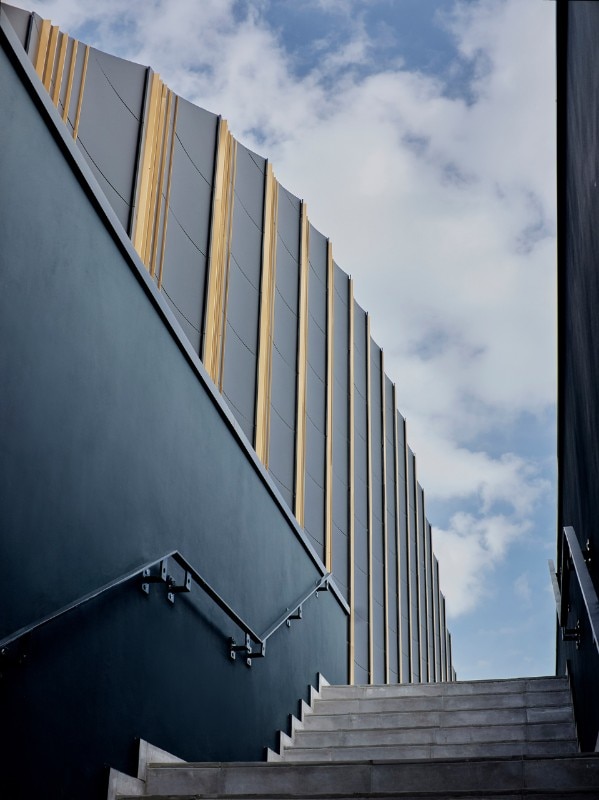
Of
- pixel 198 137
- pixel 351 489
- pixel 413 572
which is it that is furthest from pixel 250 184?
pixel 413 572

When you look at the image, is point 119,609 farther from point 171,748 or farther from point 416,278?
point 416,278

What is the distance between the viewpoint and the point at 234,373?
1276cm

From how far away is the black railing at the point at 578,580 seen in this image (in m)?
4.16

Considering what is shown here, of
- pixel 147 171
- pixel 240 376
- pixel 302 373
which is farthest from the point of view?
pixel 302 373

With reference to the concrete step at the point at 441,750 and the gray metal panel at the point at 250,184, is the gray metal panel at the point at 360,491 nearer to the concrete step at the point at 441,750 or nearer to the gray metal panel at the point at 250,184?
the gray metal panel at the point at 250,184

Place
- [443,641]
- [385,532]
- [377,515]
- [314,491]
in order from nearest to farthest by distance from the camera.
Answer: [314,491] → [377,515] → [385,532] → [443,641]

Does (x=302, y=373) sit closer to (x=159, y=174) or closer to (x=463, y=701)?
(x=159, y=174)

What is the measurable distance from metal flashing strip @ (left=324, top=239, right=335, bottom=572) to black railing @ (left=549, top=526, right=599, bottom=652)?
26.6ft

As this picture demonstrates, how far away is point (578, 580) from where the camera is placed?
14.7 feet

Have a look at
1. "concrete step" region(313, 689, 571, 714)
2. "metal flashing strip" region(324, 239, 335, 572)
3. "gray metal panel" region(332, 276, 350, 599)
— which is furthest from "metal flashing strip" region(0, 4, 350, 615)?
"gray metal panel" region(332, 276, 350, 599)

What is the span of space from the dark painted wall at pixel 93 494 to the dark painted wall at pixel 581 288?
2291 millimetres

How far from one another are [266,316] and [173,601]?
932 cm

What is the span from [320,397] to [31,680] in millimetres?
13307

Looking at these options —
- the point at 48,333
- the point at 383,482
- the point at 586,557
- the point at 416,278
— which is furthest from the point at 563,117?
the point at 416,278
